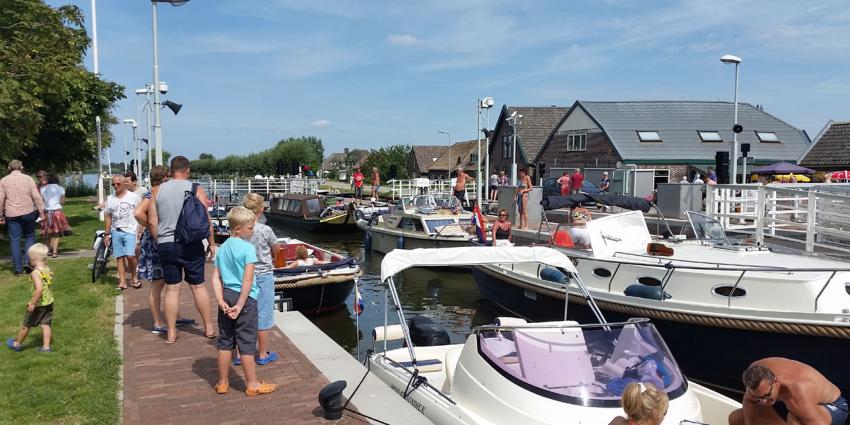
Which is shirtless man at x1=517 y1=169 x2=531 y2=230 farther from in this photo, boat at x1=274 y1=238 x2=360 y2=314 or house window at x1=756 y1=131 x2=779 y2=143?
house window at x1=756 y1=131 x2=779 y2=143

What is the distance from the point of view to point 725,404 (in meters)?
5.99

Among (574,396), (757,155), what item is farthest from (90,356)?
(757,155)

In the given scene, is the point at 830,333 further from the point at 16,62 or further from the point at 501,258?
the point at 16,62

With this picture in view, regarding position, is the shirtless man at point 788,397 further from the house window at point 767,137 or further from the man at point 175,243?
the house window at point 767,137

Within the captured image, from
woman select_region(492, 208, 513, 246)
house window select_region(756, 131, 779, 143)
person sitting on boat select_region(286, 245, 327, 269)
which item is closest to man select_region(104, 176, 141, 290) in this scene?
person sitting on boat select_region(286, 245, 327, 269)

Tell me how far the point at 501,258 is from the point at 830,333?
4.11m

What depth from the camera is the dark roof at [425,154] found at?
7781cm

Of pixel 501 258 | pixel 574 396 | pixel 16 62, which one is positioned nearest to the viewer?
pixel 574 396

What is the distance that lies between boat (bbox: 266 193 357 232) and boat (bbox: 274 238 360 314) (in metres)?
17.3

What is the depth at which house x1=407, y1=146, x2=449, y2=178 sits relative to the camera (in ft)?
255

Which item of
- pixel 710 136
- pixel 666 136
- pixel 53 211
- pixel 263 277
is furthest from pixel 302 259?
pixel 710 136

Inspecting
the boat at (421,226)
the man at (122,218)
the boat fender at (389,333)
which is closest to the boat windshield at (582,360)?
the boat fender at (389,333)

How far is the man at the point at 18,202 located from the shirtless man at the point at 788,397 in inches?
419

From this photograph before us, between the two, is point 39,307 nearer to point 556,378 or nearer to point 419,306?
point 556,378
